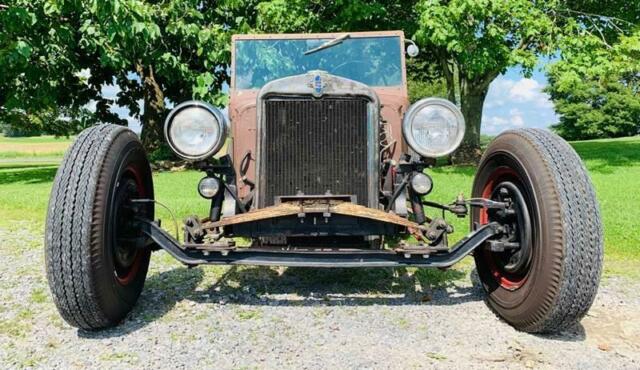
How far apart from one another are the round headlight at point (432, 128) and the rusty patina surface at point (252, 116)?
0.69m

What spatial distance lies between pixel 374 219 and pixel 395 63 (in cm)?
209

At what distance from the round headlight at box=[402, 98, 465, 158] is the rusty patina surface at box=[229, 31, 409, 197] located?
685 millimetres

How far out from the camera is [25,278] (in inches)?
163

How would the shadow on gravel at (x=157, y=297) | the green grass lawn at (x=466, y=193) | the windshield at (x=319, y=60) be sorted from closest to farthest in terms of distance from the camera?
the shadow on gravel at (x=157, y=297) → the windshield at (x=319, y=60) → the green grass lawn at (x=466, y=193)

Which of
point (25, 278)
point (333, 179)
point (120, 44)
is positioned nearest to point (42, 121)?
point (120, 44)

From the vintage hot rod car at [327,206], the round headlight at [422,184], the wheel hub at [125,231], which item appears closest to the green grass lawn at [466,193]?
the vintage hot rod car at [327,206]

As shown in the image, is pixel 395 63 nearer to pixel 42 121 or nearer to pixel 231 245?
pixel 231 245

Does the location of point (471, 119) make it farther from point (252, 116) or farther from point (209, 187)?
point (209, 187)

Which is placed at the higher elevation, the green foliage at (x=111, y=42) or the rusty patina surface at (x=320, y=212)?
the green foliage at (x=111, y=42)

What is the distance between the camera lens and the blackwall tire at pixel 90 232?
2734 millimetres

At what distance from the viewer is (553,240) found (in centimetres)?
279

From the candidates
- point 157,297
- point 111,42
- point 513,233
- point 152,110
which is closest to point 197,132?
point 157,297

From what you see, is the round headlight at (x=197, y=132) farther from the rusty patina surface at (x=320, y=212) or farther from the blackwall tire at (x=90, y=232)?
the rusty patina surface at (x=320, y=212)

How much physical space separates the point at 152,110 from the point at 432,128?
1437 centimetres
